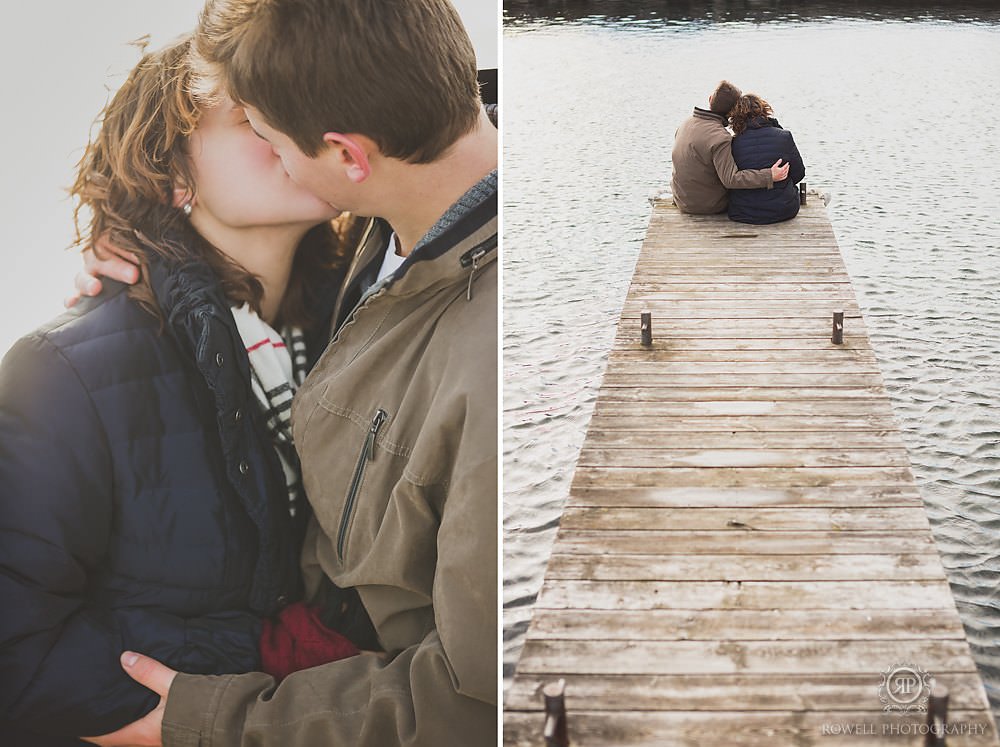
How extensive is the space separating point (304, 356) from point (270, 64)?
0.43 meters

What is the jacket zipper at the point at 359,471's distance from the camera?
5.39 ft

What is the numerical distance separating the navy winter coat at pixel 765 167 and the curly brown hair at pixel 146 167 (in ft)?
13.9

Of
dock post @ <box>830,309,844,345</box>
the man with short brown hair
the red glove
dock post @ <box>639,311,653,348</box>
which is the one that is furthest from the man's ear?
dock post @ <box>830,309,844,345</box>

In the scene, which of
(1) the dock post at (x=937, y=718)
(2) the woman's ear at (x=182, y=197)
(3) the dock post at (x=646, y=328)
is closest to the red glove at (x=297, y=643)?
(2) the woman's ear at (x=182, y=197)

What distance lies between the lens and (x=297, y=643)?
169cm

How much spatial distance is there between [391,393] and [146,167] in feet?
1.57

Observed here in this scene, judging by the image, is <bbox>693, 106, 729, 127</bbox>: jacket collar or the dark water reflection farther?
the dark water reflection

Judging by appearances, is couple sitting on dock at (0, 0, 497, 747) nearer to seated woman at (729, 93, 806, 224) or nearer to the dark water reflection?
seated woman at (729, 93, 806, 224)

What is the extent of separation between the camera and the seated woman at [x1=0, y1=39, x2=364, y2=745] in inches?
62.9

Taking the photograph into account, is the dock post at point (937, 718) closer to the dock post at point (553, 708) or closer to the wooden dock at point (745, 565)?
the wooden dock at point (745, 565)

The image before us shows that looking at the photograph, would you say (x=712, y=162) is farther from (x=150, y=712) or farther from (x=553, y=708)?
(x=150, y=712)

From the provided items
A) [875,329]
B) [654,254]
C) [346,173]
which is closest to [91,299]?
[346,173]

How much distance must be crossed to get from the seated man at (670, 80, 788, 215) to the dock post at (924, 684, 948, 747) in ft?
12.1

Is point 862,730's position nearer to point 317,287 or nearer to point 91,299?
point 317,287
